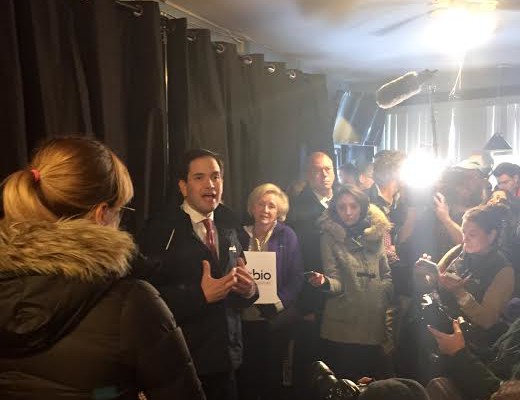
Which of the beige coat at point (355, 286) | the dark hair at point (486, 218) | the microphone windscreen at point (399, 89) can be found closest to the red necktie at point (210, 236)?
the beige coat at point (355, 286)

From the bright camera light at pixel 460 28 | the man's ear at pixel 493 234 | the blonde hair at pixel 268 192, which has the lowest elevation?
the man's ear at pixel 493 234

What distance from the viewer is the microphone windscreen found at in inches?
142

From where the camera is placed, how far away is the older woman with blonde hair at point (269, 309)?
250 cm

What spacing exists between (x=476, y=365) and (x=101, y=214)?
3.82 ft

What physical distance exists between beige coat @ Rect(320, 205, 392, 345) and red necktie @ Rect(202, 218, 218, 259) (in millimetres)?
651

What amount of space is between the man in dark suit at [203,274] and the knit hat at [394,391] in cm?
78

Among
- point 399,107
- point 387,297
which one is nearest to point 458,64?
point 399,107

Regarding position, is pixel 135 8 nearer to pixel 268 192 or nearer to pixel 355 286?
pixel 268 192

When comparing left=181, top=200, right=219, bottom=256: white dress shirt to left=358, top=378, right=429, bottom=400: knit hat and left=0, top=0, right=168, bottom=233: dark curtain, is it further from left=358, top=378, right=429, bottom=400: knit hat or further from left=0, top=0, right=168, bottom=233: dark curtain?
left=358, top=378, right=429, bottom=400: knit hat

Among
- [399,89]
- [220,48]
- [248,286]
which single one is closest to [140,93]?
[220,48]

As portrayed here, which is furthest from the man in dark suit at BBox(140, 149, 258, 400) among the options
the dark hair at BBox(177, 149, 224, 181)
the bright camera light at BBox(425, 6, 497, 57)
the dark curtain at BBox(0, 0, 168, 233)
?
the bright camera light at BBox(425, 6, 497, 57)

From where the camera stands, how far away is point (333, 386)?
57.7 inches

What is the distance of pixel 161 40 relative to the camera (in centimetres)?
239

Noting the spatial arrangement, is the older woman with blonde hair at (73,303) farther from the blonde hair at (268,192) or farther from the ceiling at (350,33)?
the ceiling at (350,33)
